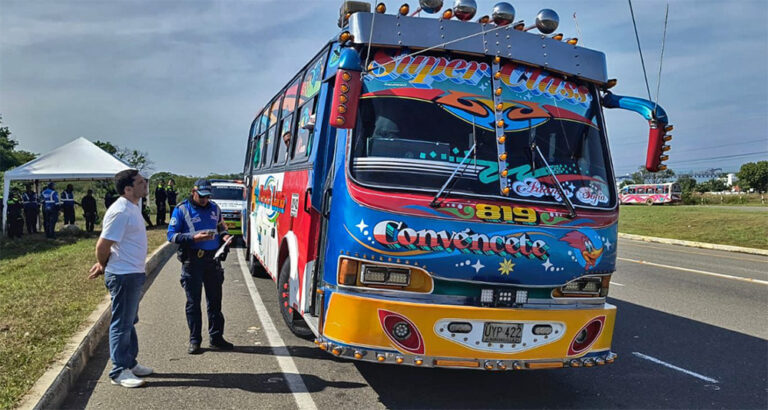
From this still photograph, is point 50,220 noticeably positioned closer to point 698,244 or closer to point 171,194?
point 171,194

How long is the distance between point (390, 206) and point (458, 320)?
1.00 meters

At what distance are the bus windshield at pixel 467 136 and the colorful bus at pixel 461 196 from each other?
12mm

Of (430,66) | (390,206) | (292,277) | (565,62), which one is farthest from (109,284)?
(565,62)

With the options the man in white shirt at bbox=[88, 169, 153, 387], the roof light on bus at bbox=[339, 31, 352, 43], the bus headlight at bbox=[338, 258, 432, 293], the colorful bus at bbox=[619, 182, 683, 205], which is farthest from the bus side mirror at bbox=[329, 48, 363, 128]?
the colorful bus at bbox=[619, 182, 683, 205]

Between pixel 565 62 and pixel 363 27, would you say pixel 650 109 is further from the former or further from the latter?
pixel 363 27

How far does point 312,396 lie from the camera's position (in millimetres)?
5008

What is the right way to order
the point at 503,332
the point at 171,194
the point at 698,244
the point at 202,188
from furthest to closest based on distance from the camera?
the point at 171,194, the point at 698,244, the point at 202,188, the point at 503,332

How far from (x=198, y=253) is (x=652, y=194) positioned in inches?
2623

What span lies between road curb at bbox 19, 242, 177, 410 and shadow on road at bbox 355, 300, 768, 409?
2593 millimetres

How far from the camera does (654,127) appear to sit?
5328 mm

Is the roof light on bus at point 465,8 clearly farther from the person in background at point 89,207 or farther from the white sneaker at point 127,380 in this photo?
the person in background at point 89,207

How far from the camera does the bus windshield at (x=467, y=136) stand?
15.5 ft

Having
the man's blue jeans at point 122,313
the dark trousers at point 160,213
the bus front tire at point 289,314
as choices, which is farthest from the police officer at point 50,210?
the man's blue jeans at point 122,313

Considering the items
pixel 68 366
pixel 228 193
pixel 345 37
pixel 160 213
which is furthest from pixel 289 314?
pixel 160 213
